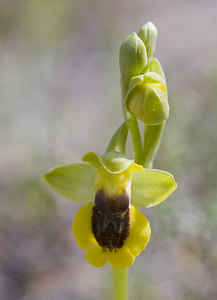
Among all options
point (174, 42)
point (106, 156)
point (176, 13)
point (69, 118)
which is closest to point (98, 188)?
point (106, 156)

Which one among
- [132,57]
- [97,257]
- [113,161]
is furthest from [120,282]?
[132,57]

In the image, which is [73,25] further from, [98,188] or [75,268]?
[98,188]

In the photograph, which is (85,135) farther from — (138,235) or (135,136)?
(138,235)

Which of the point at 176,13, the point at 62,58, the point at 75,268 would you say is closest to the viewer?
the point at 75,268

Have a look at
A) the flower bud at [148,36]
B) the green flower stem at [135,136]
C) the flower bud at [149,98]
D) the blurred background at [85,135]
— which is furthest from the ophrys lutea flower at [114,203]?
the blurred background at [85,135]

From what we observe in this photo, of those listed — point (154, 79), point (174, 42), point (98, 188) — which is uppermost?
point (174, 42)

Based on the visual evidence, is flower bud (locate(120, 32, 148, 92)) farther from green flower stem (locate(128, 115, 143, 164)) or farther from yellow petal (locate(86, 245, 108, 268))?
yellow petal (locate(86, 245, 108, 268))
